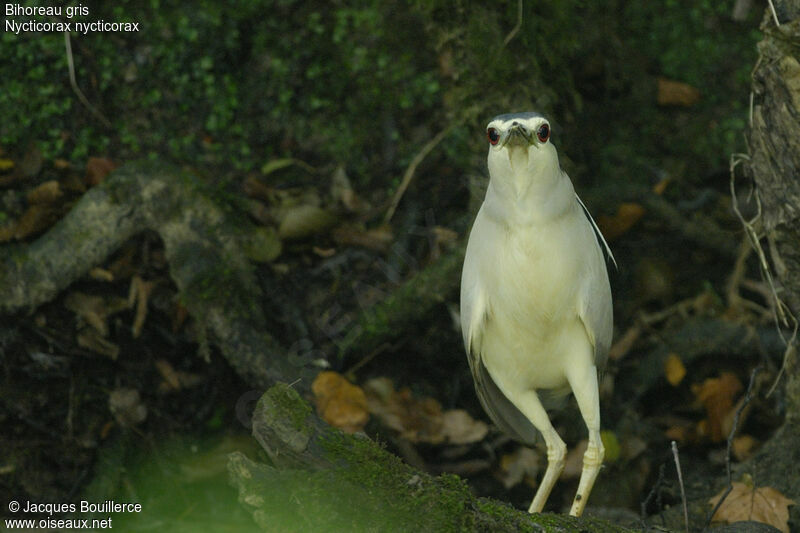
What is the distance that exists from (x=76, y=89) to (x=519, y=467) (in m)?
3.07

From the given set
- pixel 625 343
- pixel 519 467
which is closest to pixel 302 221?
pixel 519 467

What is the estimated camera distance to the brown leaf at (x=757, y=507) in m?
3.15

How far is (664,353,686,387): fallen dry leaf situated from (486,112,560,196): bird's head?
2.36 meters

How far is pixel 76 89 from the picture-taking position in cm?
452

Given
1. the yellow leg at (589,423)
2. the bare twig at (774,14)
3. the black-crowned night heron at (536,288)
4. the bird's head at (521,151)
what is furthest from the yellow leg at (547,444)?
the bare twig at (774,14)

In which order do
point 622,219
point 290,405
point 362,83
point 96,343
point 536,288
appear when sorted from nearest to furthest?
point 290,405 → point 536,288 → point 96,343 → point 622,219 → point 362,83

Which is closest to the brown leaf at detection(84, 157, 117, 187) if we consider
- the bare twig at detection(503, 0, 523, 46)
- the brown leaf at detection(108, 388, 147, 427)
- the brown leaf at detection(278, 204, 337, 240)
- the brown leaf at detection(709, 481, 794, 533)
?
the brown leaf at detection(278, 204, 337, 240)

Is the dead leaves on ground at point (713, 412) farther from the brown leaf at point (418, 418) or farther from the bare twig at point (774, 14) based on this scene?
the bare twig at point (774, 14)

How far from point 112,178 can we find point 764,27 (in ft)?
9.65

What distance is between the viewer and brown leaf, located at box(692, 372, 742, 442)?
4.43 metres

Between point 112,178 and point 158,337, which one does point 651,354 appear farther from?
point 112,178

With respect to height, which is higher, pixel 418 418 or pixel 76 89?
pixel 76 89

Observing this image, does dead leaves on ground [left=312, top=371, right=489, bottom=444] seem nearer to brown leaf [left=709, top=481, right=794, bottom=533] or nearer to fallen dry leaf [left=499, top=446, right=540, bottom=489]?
fallen dry leaf [left=499, top=446, right=540, bottom=489]

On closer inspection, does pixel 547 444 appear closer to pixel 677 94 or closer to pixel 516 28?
pixel 516 28
